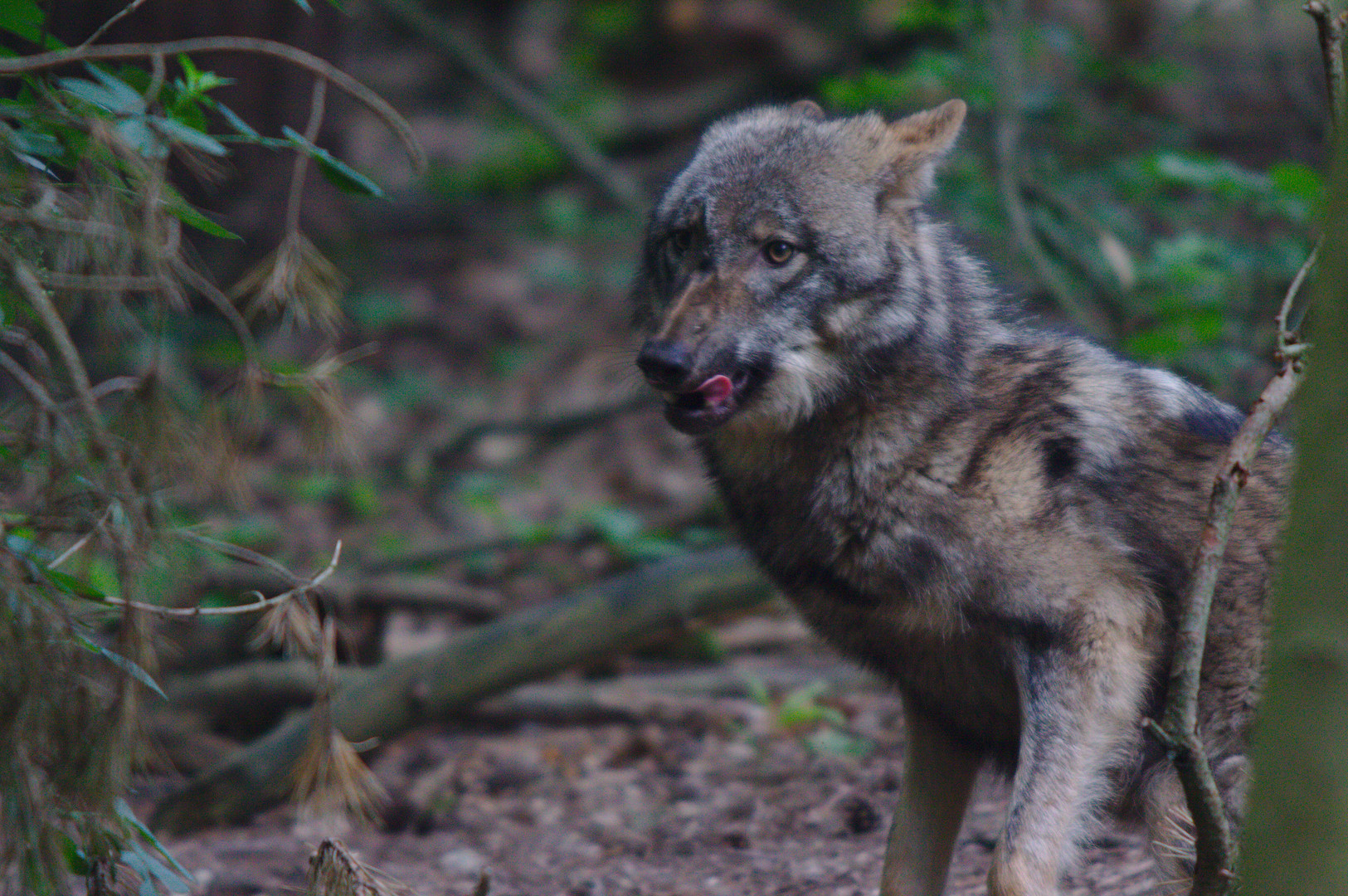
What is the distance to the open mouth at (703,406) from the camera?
3553mm

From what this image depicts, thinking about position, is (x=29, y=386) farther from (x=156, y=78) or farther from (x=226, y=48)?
(x=226, y=48)

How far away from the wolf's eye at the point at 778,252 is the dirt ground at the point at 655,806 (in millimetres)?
2069

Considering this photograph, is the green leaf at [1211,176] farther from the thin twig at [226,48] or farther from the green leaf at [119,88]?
the green leaf at [119,88]

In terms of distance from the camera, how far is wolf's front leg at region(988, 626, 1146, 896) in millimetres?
3098

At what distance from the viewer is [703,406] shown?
356cm

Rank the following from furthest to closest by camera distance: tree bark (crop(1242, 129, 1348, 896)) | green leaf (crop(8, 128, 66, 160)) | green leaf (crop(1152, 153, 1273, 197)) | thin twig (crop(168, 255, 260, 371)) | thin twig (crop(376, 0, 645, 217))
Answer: thin twig (crop(376, 0, 645, 217))
green leaf (crop(1152, 153, 1273, 197))
green leaf (crop(8, 128, 66, 160))
thin twig (crop(168, 255, 260, 371))
tree bark (crop(1242, 129, 1348, 896))

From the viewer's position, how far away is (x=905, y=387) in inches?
144

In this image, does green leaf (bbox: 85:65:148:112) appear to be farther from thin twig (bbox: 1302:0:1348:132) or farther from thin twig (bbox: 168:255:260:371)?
thin twig (bbox: 1302:0:1348:132)

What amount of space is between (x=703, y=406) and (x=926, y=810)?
1.51 m

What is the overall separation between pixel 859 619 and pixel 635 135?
391 inches

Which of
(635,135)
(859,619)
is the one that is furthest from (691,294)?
(635,135)

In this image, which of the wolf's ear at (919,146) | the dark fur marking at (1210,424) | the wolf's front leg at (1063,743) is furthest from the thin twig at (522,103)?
the wolf's front leg at (1063,743)

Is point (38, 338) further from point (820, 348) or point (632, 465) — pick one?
point (632, 465)

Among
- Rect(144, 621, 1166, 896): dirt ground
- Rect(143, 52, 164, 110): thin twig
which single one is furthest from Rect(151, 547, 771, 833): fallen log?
Rect(143, 52, 164, 110): thin twig
